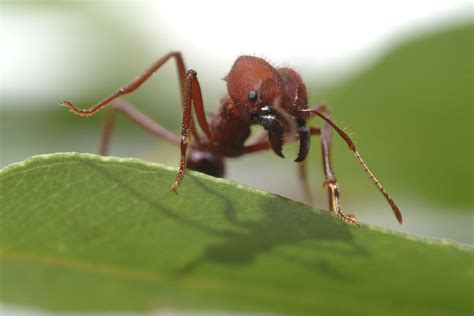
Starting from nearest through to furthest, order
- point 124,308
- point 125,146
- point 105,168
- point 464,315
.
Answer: point 105,168 → point 464,315 → point 124,308 → point 125,146

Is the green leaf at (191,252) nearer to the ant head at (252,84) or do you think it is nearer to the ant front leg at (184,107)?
the ant front leg at (184,107)

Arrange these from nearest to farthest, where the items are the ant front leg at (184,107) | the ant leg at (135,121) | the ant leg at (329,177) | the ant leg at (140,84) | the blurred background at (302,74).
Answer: the ant leg at (329,177) → the ant front leg at (184,107) → the ant leg at (140,84) → the blurred background at (302,74) → the ant leg at (135,121)

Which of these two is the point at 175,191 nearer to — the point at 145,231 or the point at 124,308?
the point at 145,231

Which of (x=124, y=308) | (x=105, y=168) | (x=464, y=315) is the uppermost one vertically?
(x=105, y=168)

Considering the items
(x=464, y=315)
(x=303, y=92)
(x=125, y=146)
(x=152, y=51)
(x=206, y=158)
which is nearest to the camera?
(x=464, y=315)

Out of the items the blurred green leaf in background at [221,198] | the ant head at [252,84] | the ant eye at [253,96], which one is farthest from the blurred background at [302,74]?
the ant eye at [253,96]

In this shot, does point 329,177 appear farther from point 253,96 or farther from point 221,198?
point 221,198

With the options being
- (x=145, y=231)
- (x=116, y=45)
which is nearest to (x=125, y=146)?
(x=116, y=45)
